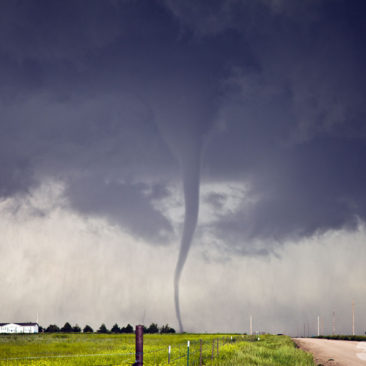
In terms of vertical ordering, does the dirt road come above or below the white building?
above

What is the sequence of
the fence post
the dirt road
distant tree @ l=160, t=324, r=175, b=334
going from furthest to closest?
distant tree @ l=160, t=324, r=175, b=334, the dirt road, the fence post

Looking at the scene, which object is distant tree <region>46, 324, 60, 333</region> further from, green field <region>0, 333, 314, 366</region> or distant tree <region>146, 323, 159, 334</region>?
green field <region>0, 333, 314, 366</region>

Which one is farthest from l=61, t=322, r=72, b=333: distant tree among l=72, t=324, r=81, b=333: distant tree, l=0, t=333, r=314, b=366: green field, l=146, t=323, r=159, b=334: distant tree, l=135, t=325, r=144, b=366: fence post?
l=135, t=325, r=144, b=366: fence post

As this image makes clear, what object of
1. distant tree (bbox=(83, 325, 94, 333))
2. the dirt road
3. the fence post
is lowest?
distant tree (bbox=(83, 325, 94, 333))

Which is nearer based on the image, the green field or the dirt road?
the green field

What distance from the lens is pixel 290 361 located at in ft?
81.1

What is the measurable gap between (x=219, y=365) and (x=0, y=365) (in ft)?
41.8

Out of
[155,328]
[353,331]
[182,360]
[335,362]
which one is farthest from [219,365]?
[155,328]

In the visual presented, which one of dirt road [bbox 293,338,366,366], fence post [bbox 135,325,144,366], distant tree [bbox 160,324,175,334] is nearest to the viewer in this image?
fence post [bbox 135,325,144,366]

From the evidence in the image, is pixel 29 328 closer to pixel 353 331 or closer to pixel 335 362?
pixel 353 331

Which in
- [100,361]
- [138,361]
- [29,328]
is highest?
[138,361]

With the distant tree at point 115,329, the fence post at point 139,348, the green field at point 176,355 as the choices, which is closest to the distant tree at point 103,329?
Answer: the distant tree at point 115,329

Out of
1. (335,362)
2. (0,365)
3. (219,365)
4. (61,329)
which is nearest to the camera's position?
(219,365)

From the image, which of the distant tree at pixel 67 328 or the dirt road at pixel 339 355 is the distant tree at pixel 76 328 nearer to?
the distant tree at pixel 67 328
